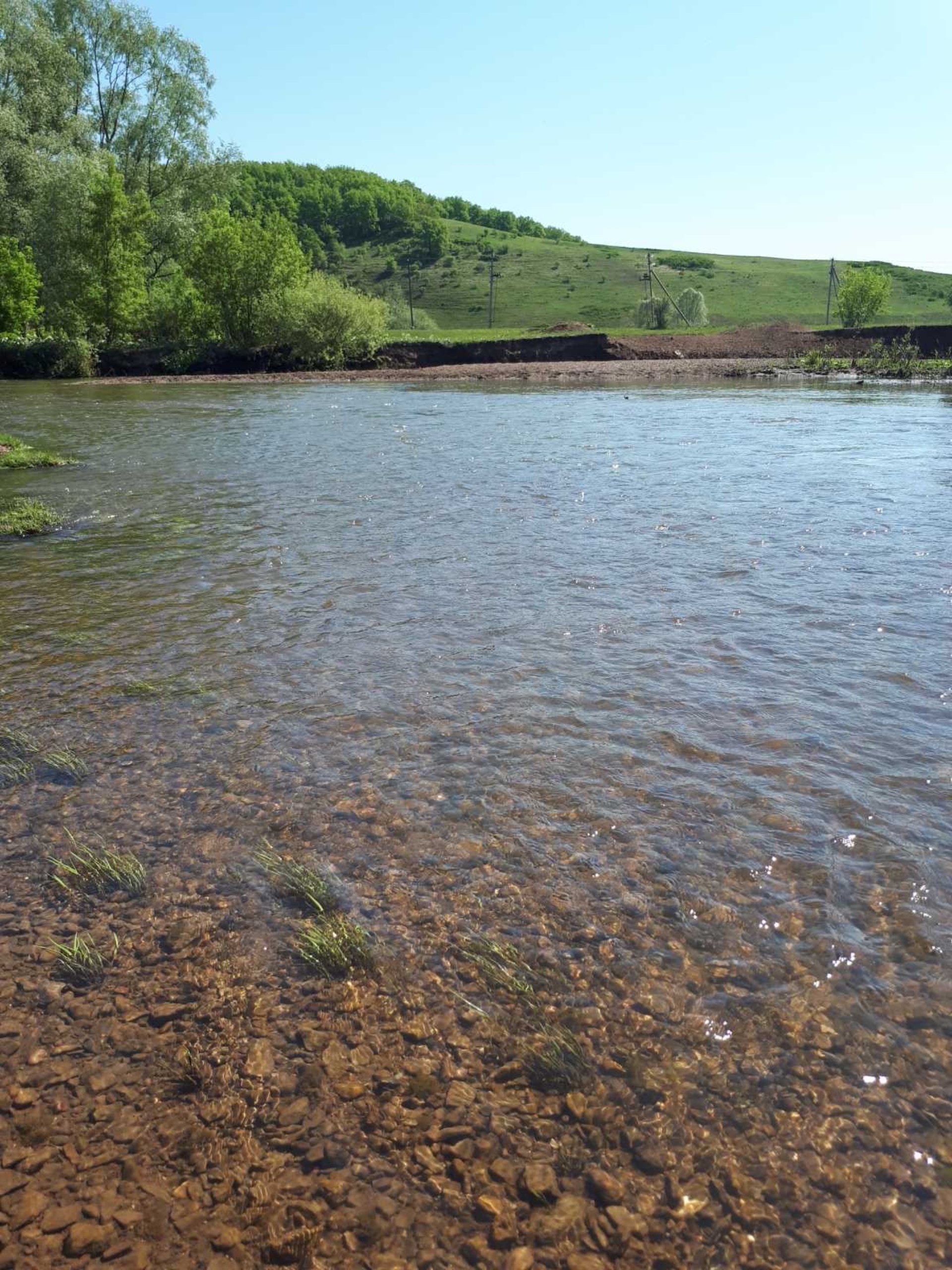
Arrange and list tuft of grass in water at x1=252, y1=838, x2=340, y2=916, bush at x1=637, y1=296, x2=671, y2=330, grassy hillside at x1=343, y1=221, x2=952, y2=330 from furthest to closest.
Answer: grassy hillside at x1=343, y1=221, x2=952, y2=330
bush at x1=637, y1=296, x2=671, y2=330
tuft of grass in water at x1=252, y1=838, x2=340, y2=916

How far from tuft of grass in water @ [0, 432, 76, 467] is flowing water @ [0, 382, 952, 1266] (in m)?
7.06

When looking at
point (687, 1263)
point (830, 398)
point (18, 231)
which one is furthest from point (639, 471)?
point (18, 231)

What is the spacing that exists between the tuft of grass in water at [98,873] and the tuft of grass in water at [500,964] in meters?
1.92

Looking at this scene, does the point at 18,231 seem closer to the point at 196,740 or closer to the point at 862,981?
the point at 196,740

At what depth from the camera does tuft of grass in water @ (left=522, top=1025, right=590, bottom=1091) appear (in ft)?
12.2

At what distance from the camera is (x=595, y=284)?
13212cm

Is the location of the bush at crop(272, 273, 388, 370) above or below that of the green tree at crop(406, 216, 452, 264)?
below

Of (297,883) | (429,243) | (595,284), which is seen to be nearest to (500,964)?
(297,883)

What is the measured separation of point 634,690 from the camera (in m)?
7.60

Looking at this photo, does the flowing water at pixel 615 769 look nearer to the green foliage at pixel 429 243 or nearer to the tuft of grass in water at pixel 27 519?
the tuft of grass in water at pixel 27 519

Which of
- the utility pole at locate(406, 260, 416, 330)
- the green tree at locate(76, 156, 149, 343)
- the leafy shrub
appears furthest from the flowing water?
the leafy shrub

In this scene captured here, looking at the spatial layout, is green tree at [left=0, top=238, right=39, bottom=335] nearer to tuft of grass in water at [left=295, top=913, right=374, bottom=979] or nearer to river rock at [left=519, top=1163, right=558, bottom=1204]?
tuft of grass in water at [left=295, top=913, right=374, bottom=979]

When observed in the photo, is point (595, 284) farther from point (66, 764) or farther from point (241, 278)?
point (66, 764)

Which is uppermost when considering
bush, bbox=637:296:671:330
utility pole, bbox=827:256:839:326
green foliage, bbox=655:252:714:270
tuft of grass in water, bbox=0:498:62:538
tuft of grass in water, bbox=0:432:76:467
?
green foliage, bbox=655:252:714:270
